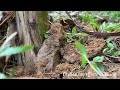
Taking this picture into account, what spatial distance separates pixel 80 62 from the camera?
1540 mm

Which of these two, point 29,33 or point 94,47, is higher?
point 29,33

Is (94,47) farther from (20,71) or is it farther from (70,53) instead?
(20,71)

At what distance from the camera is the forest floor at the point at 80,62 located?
1333 millimetres

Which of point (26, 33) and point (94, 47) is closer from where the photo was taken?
point (26, 33)

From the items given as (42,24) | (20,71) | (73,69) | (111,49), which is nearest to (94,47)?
(111,49)

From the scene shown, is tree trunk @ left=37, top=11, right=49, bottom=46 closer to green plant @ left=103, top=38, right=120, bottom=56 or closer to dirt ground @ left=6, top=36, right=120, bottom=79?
dirt ground @ left=6, top=36, right=120, bottom=79

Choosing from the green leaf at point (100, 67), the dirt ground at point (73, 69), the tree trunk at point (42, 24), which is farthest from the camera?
the tree trunk at point (42, 24)

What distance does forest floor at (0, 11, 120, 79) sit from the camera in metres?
1.33

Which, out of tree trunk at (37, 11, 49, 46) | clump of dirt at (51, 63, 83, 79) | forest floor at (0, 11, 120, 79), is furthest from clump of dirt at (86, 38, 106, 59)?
tree trunk at (37, 11, 49, 46)

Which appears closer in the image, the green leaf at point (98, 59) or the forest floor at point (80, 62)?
the forest floor at point (80, 62)

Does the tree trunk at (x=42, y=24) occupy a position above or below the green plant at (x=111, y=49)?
above

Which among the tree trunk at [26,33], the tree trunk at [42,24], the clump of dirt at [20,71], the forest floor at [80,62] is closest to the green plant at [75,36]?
the forest floor at [80,62]

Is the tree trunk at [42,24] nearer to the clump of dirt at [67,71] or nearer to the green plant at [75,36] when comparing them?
the green plant at [75,36]
